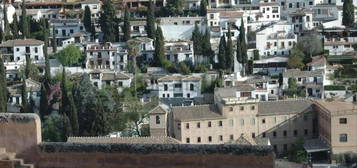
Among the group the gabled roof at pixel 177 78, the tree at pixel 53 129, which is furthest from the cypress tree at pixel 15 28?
the tree at pixel 53 129

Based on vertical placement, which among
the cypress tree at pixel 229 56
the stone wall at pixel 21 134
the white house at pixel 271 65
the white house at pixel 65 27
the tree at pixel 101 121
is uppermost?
the stone wall at pixel 21 134

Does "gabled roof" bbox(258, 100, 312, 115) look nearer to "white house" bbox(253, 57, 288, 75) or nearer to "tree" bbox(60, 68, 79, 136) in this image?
"tree" bbox(60, 68, 79, 136)

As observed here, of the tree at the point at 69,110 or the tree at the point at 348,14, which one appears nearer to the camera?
→ the tree at the point at 69,110

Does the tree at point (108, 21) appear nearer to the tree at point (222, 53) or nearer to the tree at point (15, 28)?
the tree at point (15, 28)

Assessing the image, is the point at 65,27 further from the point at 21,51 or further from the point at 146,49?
the point at 146,49

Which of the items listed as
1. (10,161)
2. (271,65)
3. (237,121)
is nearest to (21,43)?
(271,65)

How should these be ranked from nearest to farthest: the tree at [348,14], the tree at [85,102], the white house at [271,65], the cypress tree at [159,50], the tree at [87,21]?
the tree at [85,102], the white house at [271,65], the cypress tree at [159,50], the tree at [348,14], the tree at [87,21]

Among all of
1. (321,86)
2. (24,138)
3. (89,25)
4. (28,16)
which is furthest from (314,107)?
(24,138)
